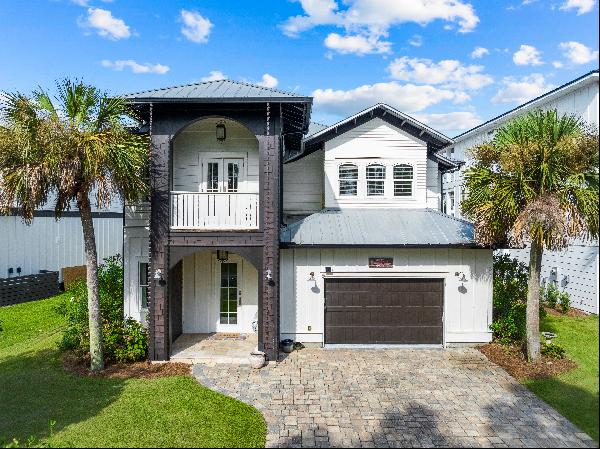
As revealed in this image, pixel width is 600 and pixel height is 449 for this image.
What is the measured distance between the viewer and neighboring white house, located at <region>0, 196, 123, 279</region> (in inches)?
704

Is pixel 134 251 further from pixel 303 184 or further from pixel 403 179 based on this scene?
pixel 403 179

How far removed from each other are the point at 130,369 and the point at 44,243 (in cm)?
1260

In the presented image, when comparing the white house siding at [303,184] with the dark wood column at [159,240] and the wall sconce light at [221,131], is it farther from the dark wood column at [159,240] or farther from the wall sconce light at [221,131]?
the dark wood column at [159,240]

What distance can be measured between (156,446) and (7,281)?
47.9ft

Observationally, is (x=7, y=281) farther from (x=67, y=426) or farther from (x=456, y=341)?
(x=456, y=341)

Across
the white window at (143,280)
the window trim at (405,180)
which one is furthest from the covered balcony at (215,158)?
the window trim at (405,180)

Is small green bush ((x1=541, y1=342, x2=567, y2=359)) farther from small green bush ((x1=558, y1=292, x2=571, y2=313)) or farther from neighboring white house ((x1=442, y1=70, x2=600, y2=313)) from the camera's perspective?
small green bush ((x1=558, y1=292, x2=571, y2=313))

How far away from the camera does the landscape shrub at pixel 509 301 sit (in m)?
11.6

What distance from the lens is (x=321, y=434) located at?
6.94m

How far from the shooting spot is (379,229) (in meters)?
12.3

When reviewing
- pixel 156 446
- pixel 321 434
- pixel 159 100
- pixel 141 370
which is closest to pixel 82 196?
pixel 159 100

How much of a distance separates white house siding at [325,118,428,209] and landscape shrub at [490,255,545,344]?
3298mm

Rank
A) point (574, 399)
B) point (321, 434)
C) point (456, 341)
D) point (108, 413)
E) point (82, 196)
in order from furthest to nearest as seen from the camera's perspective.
Answer: point (456, 341) < point (82, 196) < point (574, 399) < point (108, 413) < point (321, 434)

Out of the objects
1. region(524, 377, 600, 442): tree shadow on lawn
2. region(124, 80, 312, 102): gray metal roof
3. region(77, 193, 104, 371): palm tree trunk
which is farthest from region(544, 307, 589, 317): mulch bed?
region(77, 193, 104, 371): palm tree trunk
